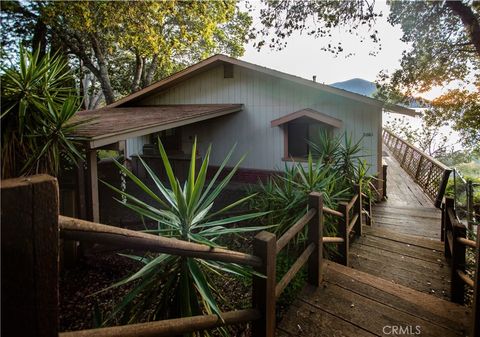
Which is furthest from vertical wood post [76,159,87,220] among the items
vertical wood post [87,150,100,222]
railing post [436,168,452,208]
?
railing post [436,168,452,208]

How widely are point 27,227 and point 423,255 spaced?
4.66m

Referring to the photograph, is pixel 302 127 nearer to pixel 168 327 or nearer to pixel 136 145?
pixel 136 145

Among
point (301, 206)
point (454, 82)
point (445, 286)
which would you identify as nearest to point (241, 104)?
Result: point (301, 206)

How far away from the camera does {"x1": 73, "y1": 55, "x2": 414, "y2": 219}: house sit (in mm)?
7273

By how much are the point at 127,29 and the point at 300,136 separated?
7531 millimetres

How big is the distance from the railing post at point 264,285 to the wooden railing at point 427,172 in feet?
22.3

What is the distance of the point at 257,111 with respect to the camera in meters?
8.73

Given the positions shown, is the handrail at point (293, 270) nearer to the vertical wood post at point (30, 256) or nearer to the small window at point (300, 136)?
the vertical wood post at point (30, 256)

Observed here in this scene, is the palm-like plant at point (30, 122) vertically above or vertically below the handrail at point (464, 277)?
above

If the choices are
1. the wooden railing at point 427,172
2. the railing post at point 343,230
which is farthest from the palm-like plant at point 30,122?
the wooden railing at point 427,172

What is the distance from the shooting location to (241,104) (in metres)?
8.91

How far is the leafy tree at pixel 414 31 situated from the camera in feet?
24.0

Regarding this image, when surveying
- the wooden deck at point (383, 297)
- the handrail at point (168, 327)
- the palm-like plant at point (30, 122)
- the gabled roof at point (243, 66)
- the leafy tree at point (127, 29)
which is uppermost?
the leafy tree at point (127, 29)

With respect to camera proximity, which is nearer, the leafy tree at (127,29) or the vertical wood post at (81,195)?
the vertical wood post at (81,195)
